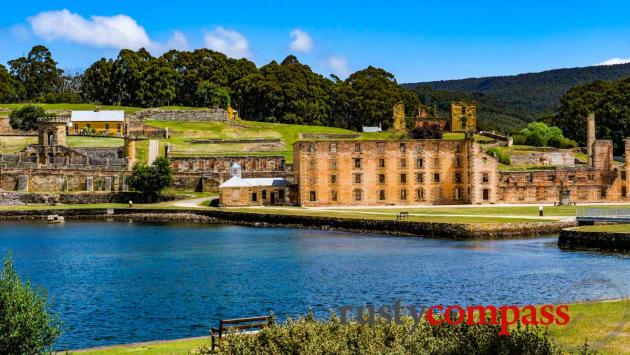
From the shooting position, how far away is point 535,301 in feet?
116

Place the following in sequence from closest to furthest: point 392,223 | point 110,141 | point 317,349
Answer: point 317,349 < point 392,223 < point 110,141

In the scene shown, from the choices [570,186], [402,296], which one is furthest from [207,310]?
[570,186]

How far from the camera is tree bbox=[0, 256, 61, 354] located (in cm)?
1994

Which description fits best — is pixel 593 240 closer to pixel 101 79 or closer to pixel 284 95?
pixel 284 95

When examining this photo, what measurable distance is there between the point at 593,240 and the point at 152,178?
52.9 m

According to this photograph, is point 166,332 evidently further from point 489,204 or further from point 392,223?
point 489,204

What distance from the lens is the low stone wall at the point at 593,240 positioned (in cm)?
5109

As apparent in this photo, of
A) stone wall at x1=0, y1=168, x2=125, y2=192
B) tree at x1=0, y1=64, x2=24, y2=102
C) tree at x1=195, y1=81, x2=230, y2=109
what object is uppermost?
tree at x1=0, y1=64, x2=24, y2=102

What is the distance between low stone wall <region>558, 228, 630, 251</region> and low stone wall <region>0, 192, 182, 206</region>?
52.2 metres

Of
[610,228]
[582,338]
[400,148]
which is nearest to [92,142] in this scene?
[400,148]

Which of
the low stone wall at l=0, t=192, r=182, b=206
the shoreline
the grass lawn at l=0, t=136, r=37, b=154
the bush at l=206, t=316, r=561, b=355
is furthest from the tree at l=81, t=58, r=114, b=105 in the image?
the bush at l=206, t=316, r=561, b=355

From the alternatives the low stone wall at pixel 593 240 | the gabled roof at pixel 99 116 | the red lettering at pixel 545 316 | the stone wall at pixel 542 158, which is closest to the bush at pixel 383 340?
the red lettering at pixel 545 316

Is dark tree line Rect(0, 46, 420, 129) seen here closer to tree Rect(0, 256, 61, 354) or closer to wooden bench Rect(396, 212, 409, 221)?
wooden bench Rect(396, 212, 409, 221)

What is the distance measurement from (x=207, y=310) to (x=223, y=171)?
67.3 metres
